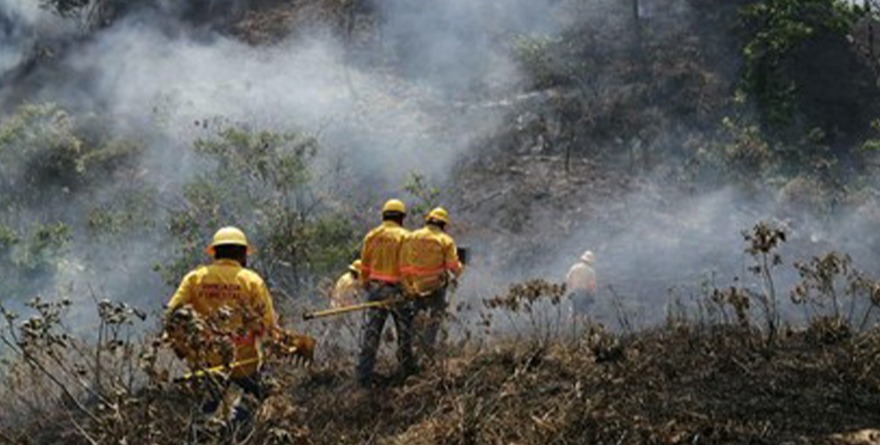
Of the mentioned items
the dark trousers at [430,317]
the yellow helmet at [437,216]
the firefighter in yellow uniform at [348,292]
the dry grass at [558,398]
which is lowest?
the dry grass at [558,398]

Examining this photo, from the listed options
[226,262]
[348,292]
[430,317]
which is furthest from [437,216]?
[226,262]

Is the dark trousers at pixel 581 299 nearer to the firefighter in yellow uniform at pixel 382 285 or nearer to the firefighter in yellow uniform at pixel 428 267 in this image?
the firefighter in yellow uniform at pixel 428 267

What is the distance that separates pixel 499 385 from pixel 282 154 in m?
8.84

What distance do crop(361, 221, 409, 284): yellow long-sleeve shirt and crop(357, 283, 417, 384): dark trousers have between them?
89 mm

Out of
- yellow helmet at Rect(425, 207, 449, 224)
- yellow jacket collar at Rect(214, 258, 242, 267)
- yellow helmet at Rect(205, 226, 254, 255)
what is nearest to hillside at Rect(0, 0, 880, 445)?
yellow helmet at Rect(425, 207, 449, 224)

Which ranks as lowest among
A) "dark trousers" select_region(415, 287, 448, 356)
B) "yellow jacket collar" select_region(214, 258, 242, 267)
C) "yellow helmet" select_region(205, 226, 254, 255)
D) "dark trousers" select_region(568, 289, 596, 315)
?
"yellow jacket collar" select_region(214, 258, 242, 267)

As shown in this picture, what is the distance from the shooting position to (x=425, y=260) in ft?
25.6

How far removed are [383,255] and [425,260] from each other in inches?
15.1

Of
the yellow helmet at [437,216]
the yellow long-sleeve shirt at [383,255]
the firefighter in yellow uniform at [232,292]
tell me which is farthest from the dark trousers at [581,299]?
the firefighter in yellow uniform at [232,292]

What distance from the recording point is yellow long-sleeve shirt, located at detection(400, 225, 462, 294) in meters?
7.77

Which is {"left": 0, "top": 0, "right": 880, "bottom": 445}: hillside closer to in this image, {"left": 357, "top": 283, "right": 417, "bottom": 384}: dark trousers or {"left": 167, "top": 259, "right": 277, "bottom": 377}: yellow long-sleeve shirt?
{"left": 357, "top": 283, "right": 417, "bottom": 384}: dark trousers

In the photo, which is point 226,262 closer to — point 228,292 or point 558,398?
point 228,292

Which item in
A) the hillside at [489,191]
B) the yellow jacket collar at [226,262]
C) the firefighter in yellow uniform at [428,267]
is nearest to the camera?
the yellow jacket collar at [226,262]

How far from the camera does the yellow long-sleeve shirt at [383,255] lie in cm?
783
